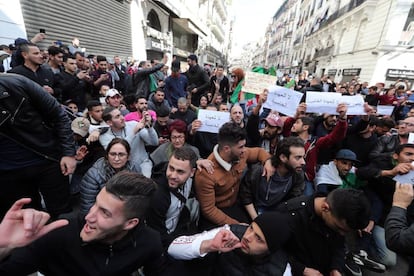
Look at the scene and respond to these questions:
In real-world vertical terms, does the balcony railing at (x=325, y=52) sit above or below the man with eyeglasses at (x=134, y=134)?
above

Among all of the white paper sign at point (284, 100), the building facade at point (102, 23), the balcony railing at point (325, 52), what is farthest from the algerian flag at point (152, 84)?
the balcony railing at point (325, 52)

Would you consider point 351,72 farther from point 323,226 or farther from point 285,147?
point 323,226

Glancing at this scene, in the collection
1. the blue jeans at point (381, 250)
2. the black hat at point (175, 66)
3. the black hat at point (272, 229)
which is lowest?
the blue jeans at point (381, 250)

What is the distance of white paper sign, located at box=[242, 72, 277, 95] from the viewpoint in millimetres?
4613

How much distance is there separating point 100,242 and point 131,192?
1.12 feet

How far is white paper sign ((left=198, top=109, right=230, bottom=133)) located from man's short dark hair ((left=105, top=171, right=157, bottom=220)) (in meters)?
2.13

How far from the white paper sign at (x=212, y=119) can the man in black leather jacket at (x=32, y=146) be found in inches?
71.4

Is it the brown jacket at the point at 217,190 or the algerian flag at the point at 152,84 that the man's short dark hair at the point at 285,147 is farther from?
the algerian flag at the point at 152,84

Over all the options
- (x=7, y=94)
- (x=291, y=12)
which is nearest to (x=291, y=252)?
(x=7, y=94)

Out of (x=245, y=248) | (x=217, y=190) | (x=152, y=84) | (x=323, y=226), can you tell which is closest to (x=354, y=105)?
(x=323, y=226)

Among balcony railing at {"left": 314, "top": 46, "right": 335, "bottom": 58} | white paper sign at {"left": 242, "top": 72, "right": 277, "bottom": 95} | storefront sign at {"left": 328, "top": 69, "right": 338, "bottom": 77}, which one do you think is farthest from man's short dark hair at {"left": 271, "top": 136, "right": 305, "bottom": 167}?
balcony railing at {"left": 314, "top": 46, "right": 335, "bottom": 58}

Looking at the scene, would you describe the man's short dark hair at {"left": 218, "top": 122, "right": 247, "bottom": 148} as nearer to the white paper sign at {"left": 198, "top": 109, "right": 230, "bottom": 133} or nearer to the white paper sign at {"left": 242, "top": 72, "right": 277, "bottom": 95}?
the white paper sign at {"left": 198, "top": 109, "right": 230, "bottom": 133}

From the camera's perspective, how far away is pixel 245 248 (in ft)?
4.93

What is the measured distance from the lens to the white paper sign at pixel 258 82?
4.61m
